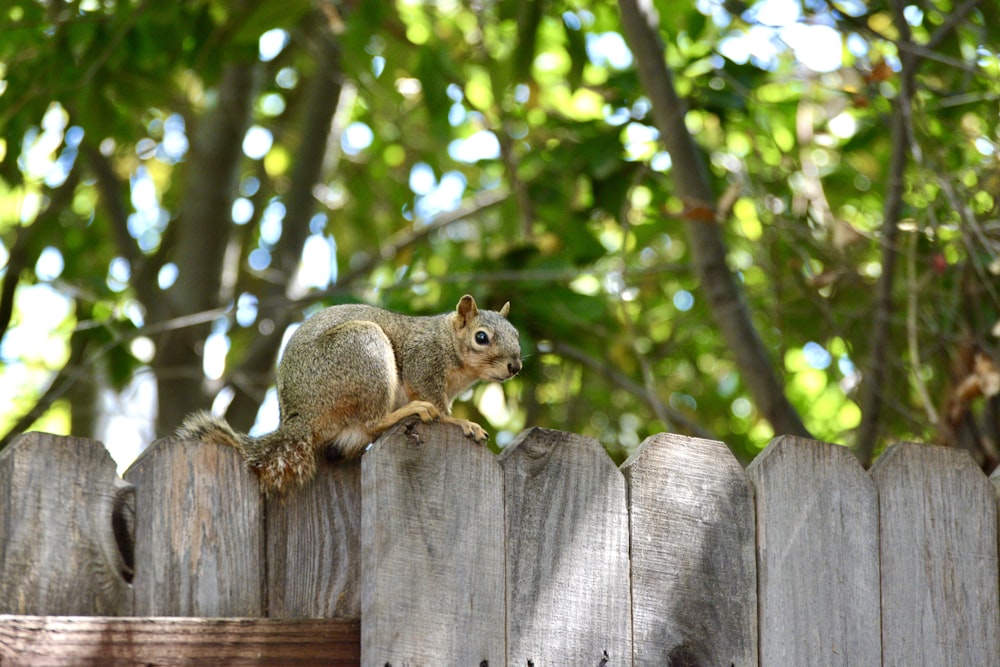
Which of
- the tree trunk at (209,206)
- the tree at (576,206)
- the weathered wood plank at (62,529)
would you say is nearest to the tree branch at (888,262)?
the tree at (576,206)

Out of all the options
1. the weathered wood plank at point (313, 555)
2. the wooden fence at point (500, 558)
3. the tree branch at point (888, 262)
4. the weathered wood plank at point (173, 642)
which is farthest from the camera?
the tree branch at point (888, 262)

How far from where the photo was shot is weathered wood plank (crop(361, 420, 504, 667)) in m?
1.59

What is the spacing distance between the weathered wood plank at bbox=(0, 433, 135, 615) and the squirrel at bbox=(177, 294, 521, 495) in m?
0.21

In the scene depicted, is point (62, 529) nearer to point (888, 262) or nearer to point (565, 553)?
point (565, 553)

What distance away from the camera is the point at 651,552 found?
5.89 ft

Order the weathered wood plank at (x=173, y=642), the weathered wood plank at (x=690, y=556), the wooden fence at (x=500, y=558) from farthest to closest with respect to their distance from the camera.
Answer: the weathered wood plank at (x=690, y=556)
the wooden fence at (x=500, y=558)
the weathered wood plank at (x=173, y=642)

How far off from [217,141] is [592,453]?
3.11 meters

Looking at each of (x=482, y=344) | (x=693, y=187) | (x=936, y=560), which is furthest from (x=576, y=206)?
(x=936, y=560)

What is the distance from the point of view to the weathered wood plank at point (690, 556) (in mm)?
1777

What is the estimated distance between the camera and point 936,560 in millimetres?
2004

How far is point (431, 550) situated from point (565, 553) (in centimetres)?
21

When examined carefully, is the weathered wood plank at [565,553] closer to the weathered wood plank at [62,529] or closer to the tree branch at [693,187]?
the weathered wood plank at [62,529]

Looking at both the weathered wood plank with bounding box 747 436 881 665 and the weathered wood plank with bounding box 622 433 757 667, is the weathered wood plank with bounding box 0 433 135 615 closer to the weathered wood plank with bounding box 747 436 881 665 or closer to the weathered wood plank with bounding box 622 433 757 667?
the weathered wood plank with bounding box 622 433 757 667

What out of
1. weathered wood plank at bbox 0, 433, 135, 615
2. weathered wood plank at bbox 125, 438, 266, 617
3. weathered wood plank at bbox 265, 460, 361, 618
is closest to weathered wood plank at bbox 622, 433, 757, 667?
weathered wood plank at bbox 265, 460, 361, 618
